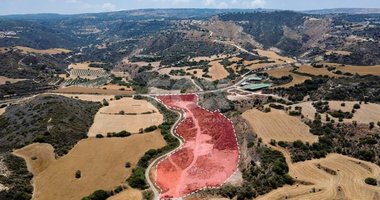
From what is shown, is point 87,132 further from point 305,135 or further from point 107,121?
point 305,135

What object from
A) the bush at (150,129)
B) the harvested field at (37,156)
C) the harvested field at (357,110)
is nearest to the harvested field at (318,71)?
the harvested field at (357,110)

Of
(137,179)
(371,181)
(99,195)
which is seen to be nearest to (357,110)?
(371,181)

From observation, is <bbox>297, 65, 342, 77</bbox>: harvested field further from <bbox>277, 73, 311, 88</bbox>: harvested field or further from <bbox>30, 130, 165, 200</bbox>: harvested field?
<bbox>30, 130, 165, 200</bbox>: harvested field

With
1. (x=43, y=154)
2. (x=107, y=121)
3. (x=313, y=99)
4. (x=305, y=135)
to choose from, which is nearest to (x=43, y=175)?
(x=43, y=154)

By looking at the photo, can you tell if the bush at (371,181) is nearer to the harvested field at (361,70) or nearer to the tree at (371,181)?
the tree at (371,181)

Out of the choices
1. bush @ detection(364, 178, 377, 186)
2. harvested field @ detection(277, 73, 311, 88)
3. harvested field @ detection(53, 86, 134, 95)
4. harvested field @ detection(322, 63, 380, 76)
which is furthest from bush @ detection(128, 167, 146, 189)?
harvested field @ detection(322, 63, 380, 76)

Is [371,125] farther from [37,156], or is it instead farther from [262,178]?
[37,156]
